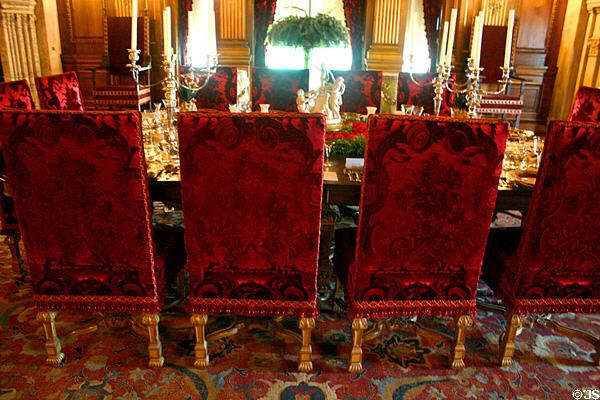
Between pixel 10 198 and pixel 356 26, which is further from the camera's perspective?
pixel 356 26

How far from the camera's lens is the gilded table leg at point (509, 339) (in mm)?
1521

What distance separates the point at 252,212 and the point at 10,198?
130 centimetres

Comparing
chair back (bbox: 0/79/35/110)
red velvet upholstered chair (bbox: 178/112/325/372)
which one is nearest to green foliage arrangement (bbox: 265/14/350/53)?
chair back (bbox: 0/79/35/110)

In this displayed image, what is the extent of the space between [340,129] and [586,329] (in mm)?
1418

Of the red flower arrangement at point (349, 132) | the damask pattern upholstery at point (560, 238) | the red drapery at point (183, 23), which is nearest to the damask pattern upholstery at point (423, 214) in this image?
the damask pattern upholstery at point (560, 238)

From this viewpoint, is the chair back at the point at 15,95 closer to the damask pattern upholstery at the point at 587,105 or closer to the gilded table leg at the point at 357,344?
the gilded table leg at the point at 357,344

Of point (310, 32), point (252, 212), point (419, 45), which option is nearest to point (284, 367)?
point (252, 212)

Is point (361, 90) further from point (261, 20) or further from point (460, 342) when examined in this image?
point (261, 20)

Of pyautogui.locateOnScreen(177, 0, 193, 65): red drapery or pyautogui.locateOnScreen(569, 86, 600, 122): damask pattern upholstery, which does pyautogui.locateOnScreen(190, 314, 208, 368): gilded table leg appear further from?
pyautogui.locateOnScreen(177, 0, 193, 65): red drapery

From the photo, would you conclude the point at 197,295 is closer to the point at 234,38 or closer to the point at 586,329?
the point at 586,329

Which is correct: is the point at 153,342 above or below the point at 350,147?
below

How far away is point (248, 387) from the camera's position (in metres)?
1.47

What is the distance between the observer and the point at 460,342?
5.11 ft

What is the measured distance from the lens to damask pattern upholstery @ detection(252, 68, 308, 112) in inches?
124
